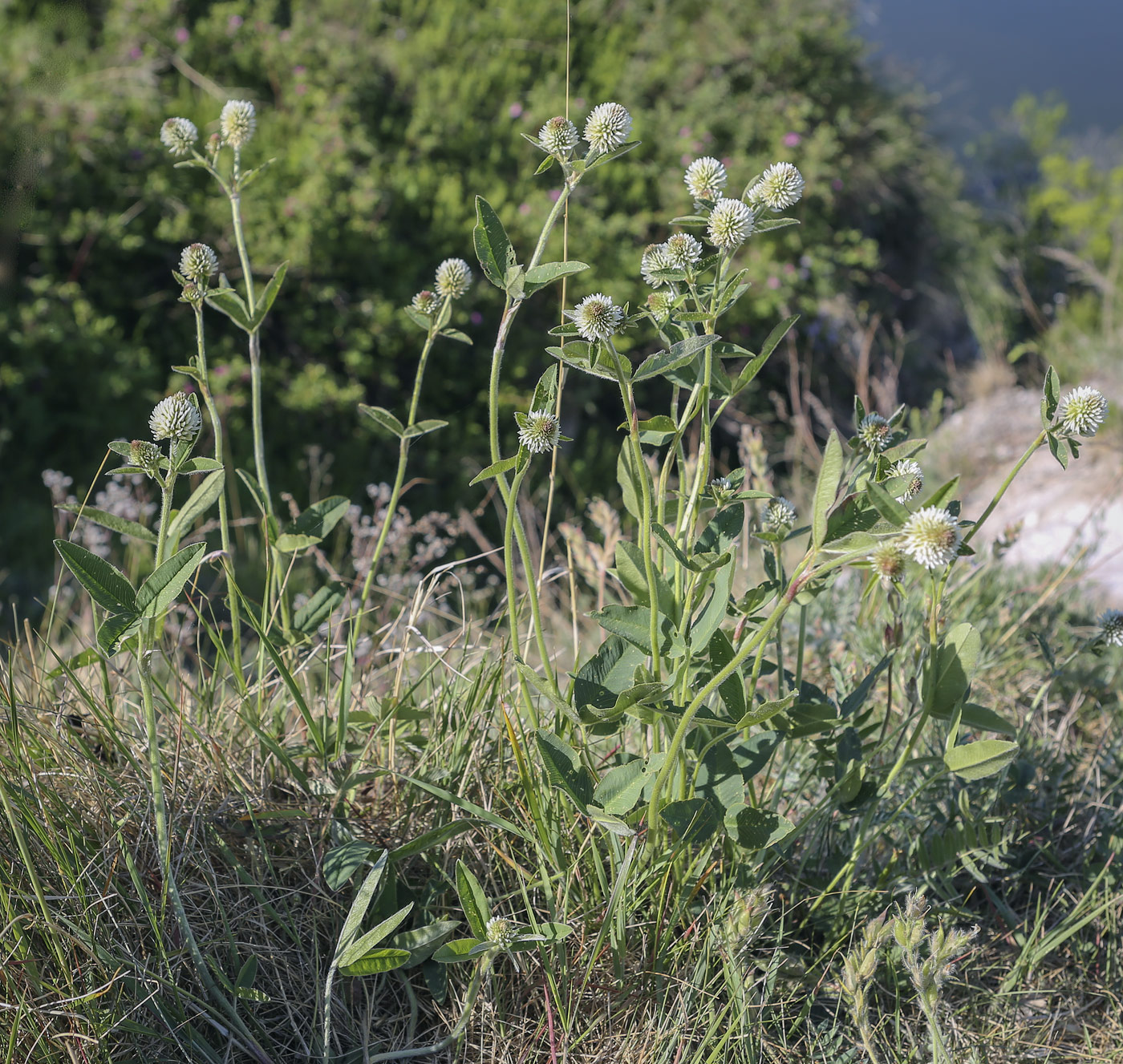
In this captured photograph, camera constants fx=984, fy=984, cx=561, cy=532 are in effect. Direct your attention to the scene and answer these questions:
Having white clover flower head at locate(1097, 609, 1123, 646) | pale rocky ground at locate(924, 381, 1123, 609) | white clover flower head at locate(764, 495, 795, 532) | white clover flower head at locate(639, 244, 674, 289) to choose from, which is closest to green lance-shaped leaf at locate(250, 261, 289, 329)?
white clover flower head at locate(639, 244, 674, 289)

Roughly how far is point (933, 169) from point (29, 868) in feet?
20.5

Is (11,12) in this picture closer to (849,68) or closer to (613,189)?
(613,189)

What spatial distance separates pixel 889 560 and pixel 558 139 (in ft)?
2.14

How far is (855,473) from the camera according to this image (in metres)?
1.25

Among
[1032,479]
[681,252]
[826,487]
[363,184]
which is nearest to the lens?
[826,487]

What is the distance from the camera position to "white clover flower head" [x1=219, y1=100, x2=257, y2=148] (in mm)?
1475

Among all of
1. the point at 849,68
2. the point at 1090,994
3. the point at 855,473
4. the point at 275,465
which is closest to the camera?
the point at 855,473

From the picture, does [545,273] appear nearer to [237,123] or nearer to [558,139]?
[558,139]

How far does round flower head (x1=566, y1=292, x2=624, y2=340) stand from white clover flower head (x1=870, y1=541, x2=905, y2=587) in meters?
0.37

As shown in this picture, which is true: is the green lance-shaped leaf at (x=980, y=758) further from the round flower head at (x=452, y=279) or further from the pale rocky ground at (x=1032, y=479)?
the pale rocky ground at (x=1032, y=479)

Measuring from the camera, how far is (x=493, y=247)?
3.96 feet

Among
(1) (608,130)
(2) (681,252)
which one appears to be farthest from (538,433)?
(1) (608,130)

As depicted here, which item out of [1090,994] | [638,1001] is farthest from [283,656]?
[1090,994]

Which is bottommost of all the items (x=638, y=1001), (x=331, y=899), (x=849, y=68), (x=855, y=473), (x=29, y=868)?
(x=638, y=1001)
